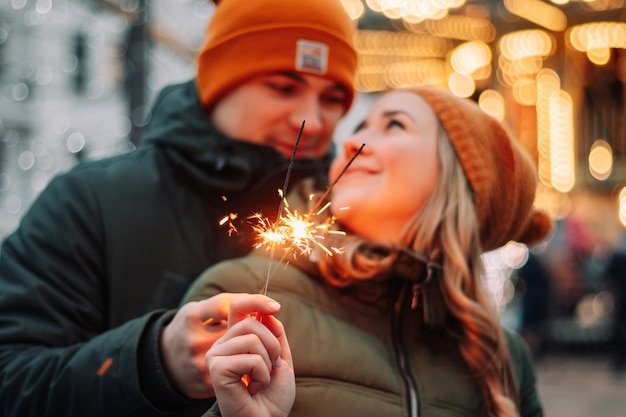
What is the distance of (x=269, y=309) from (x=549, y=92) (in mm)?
14135

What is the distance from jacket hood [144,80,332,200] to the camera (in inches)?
89.4

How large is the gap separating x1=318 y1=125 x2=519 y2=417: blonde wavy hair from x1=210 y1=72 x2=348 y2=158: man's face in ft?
1.49

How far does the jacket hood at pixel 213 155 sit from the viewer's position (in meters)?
2.27

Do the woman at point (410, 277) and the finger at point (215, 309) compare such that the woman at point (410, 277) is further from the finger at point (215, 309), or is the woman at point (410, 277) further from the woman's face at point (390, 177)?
the finger at point (215, 309)

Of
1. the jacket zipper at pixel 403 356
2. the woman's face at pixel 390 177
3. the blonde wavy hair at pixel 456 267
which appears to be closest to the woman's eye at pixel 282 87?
the woman's face at pixel 390 177

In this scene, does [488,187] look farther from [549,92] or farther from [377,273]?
[549,92]

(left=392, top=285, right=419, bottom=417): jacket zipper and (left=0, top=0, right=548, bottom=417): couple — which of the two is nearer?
(left=0, top=0, right=548, bottom=417): couple

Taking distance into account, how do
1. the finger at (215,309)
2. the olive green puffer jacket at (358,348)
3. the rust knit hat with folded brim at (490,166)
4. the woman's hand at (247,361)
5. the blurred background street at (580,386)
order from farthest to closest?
the blurred background street at (580,386) < the rust knit hat with folded brim at (490,166) < the olive green puffer jacket at (358,348) < the finger at (215,309) < the woman's hand at (247,361)

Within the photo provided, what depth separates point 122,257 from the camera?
213 cm

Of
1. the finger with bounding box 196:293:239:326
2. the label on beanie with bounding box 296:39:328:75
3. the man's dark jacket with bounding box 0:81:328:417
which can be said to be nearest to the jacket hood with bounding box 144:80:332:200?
the man's dark jacket with bounding box 0:81:328:417

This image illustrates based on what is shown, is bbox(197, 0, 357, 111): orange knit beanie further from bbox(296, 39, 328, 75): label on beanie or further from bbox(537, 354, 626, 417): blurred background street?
bbox(537, 354, 626, 417): blurred background street

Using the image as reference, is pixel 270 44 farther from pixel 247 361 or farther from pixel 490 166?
pixel 247 361

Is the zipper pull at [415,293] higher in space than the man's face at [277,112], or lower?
lower

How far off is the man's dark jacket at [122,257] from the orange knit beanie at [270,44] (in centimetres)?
12
